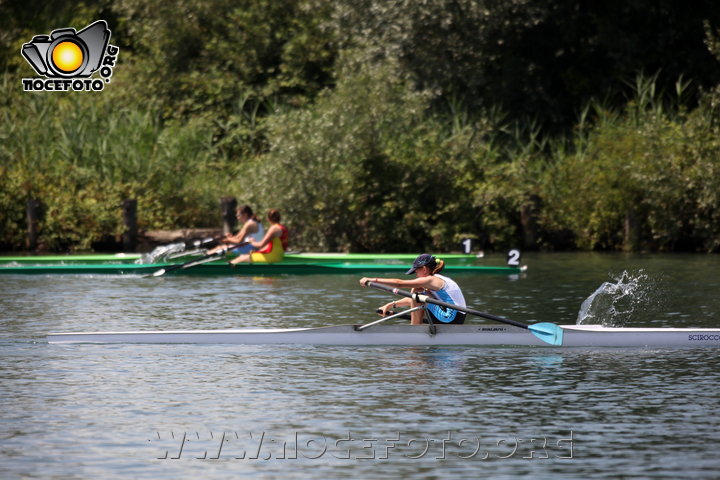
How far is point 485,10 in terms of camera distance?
34.2 metres

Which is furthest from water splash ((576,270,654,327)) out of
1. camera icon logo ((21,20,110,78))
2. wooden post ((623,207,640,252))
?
camera icon logo ((21,20,110,78))

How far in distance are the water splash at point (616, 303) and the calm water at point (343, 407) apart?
0.66 ft

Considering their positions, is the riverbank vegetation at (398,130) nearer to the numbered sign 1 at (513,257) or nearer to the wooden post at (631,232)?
the wooden post at (631,232)

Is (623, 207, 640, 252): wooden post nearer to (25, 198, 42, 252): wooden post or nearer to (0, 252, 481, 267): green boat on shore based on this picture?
(0, 252, 481, 267): green boat on shore

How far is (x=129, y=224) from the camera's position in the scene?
3253 centimetres

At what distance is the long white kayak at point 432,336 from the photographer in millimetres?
14578

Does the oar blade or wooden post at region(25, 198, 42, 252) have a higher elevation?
wooden post at region(25, 198, 42, 252)

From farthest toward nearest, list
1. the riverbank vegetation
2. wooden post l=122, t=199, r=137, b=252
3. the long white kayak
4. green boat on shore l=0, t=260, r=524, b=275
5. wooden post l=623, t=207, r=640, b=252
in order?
wooden post l=623, t=207, r=640, b=252, wooden post l=122, t=199, r=137, b=252, the riverbank vegetation, green boat on shore l=0, t=260, r=524, b=275, the long white kayak

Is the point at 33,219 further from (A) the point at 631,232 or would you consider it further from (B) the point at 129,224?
(A) the point at 631,232

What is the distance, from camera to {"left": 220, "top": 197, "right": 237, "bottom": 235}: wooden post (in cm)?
3250

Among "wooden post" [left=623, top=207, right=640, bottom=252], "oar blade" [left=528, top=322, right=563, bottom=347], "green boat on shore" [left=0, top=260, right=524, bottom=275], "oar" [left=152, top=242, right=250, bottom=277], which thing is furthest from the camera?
"wooden post" [left=623, top=207, right=640, bottom=252]

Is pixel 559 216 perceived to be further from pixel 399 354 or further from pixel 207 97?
A: pixel 399 354

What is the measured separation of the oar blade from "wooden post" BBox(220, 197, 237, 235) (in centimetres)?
1892

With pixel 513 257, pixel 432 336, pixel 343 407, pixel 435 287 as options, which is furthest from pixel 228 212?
pixel 343 407
